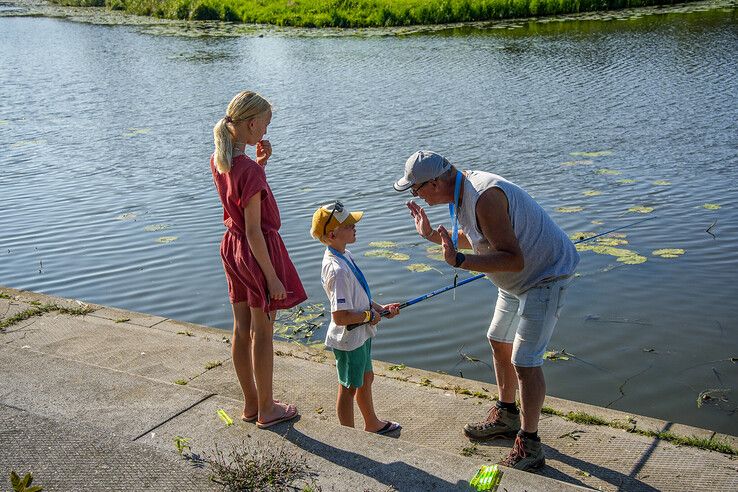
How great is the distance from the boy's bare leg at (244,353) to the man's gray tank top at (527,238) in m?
1.20

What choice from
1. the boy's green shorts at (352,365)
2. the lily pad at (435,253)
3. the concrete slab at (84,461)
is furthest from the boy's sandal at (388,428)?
the lily pad at (435,253)

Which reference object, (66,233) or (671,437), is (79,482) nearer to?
(671,437)

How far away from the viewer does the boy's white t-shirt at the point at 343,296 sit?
412cm

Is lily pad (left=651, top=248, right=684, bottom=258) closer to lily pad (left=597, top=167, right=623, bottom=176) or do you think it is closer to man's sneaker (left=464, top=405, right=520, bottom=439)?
lily pad (left=597, top=167, right=623, bottom=176)

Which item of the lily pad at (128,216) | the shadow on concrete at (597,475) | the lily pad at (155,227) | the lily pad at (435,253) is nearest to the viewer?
the shadow on concrete at (597,475)

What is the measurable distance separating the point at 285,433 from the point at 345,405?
1.31ft

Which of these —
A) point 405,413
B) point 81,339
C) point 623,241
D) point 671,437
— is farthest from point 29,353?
point 623,241

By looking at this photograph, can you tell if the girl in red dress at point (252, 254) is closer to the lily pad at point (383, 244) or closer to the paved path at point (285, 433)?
the paved path at point (285, 433)

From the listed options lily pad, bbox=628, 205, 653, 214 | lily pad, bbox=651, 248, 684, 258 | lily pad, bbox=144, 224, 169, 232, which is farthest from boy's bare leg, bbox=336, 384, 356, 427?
lily pad, bbox=144, 224, 169, 232

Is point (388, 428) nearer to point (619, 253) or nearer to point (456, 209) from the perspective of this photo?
Answer: point (456, 209)

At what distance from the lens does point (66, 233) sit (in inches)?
381

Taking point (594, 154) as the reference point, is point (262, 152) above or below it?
above

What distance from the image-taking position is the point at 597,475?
396 cm

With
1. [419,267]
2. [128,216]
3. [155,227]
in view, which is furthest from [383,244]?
[128,216]
